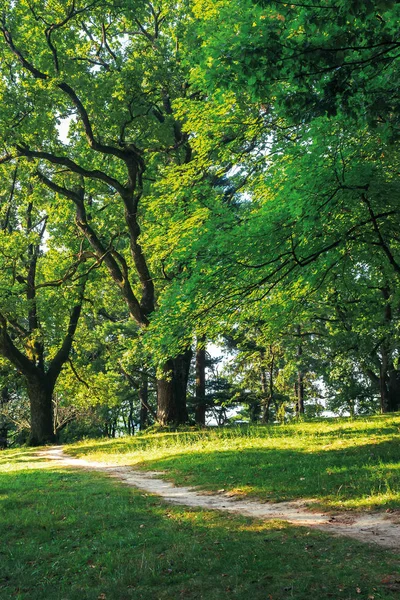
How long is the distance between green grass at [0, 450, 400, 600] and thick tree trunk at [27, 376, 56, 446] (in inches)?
644

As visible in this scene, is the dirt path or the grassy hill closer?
the grassy hill

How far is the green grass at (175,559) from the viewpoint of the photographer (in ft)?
14.9

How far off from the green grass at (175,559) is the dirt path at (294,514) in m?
0.33

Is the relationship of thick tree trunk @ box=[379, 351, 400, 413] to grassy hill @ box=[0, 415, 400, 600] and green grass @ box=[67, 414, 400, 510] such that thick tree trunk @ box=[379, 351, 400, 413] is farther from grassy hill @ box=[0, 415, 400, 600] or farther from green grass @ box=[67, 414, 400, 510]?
grassy hill @ box=[0, 415, 400, 600]

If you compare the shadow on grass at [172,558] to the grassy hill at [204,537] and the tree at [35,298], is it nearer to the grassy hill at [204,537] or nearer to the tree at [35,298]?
the grassy hill at [204,537]

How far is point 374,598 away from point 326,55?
478 cm

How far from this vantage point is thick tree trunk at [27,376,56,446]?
23656 mm

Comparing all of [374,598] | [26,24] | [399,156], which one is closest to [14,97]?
[26,24]

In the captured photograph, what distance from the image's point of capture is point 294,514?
23.0 ft

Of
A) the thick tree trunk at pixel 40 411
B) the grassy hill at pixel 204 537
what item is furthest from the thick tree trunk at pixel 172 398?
the grassy hill at pixel 204 537

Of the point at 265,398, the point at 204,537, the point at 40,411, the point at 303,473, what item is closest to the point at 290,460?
the point at 303,473

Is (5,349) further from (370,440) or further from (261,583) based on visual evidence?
(261,583)

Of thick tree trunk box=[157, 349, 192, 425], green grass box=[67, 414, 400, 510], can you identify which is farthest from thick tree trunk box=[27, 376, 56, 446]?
green grass box=[67, 414, 400, 510]

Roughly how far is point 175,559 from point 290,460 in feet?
18.7
